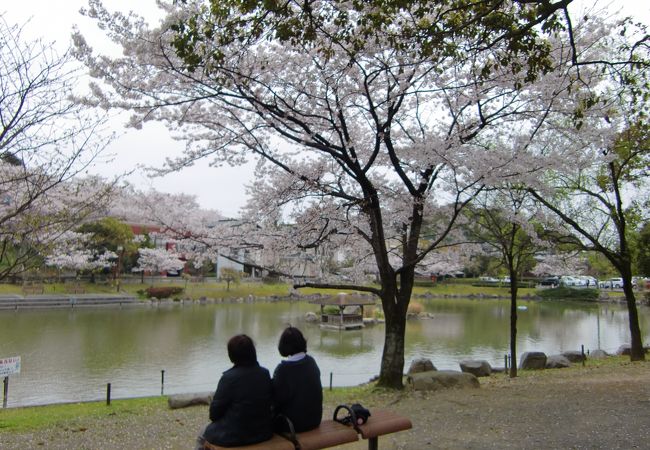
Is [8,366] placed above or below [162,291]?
above

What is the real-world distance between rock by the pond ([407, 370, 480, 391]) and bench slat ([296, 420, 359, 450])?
4.14 meters

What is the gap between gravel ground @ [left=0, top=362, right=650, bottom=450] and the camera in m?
4.12

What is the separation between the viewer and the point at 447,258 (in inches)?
507

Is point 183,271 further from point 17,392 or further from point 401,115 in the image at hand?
point 401,115

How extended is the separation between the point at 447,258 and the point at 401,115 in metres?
5.72

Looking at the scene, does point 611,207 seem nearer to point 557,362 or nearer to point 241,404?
point 557,362

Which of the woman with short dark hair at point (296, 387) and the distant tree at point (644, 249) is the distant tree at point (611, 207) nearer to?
the distant tree at point (644, 249)

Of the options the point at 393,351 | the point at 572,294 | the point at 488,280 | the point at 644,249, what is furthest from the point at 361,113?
the point at 488,280

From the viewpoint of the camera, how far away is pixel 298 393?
2.93 metres

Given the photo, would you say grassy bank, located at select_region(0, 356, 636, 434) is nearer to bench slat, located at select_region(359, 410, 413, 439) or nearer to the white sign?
the white sign

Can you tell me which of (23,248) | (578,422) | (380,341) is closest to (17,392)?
(23,248)

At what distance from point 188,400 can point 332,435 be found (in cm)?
481

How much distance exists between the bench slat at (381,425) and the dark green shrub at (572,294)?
41376mm

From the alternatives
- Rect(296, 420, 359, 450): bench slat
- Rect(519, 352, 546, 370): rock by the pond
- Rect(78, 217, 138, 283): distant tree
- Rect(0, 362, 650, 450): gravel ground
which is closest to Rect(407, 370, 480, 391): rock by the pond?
Rect(0, 362, 650, 450): gravel ground
